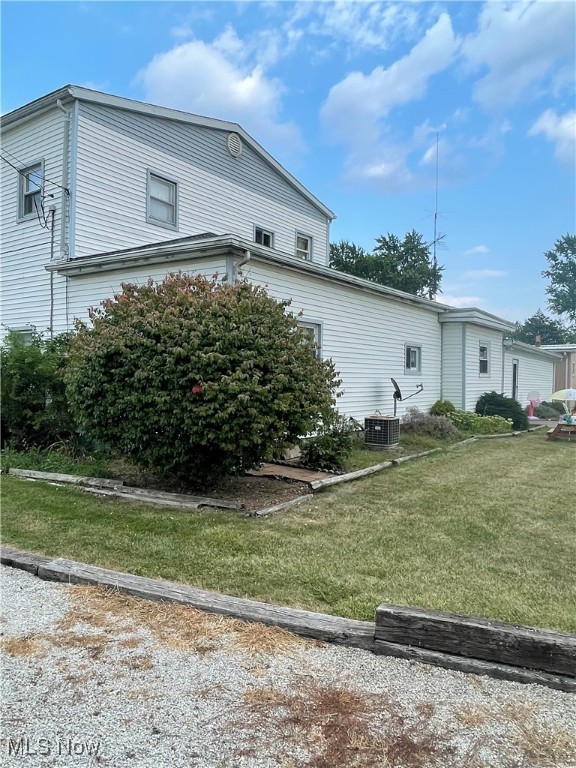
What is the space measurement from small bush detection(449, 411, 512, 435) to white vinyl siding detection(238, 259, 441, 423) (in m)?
0.88

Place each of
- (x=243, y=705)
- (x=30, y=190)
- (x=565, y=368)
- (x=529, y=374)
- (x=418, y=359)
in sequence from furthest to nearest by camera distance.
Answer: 1. (x=565, y=368)
2. (x=529, y=374)
3. (x=418, y=359)
4. (x=30, y=190)
5. (x=243, y=705)

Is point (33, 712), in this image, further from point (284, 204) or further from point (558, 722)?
point (284, 204)

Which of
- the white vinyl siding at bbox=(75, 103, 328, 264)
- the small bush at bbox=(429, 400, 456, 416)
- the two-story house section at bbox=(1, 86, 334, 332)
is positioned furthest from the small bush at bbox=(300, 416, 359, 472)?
the small bush at bbox=(429, 400, 456, 416)

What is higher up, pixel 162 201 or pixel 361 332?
pixel 162 201

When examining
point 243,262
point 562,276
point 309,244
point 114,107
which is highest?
point 562,276

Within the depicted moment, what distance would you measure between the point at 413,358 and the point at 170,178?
7.73 meters

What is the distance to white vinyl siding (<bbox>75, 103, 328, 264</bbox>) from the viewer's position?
1091 cm

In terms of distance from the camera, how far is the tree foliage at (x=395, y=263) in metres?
34.8

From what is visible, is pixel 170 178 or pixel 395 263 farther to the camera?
pixel 395 263

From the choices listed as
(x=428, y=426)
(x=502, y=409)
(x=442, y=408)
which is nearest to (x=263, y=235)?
(x=442, y=408)

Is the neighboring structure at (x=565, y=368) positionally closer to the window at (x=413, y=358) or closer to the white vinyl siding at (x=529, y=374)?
the white vinyl siding at (x=529, y=374)

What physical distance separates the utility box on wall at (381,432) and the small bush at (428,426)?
5.84 ft

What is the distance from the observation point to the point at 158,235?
12.2 m

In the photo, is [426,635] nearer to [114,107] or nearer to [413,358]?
[413,358]
